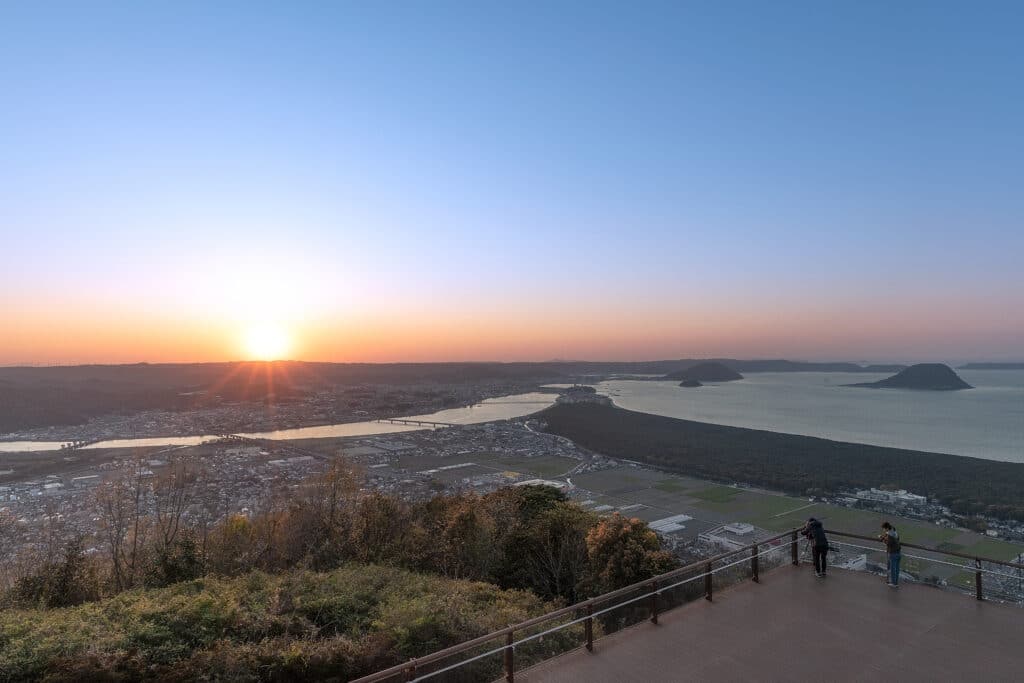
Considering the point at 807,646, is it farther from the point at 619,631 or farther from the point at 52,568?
the point at 52,568

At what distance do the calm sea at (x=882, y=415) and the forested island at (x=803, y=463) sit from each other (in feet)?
24.7

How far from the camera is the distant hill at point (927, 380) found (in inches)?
4840

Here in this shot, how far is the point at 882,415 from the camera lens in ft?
244

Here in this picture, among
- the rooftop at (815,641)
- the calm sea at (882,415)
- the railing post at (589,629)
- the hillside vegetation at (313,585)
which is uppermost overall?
the railing post at (589,629)

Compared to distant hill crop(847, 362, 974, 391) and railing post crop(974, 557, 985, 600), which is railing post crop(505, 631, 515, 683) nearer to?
railing post crop(974, 557, 985, 600)

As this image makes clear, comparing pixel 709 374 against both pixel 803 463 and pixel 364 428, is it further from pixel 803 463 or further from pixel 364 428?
pixel 803 463

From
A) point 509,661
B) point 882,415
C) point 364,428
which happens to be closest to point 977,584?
point 509,661

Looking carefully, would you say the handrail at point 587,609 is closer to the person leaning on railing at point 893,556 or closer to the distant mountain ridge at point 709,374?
the person leaning on railing at point 893,556

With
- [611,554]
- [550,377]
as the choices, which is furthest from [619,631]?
[550,377]

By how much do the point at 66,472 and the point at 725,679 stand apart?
38842 millimetres

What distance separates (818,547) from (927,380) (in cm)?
15085

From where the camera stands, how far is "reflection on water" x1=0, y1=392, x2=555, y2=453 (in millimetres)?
43056

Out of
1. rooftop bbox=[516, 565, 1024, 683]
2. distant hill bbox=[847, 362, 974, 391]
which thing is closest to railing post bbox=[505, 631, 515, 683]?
rooftop bbox=[516, 565, 1024, 683]

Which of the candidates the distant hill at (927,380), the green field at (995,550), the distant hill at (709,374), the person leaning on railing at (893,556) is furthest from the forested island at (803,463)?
the distant hill at (709,374)
